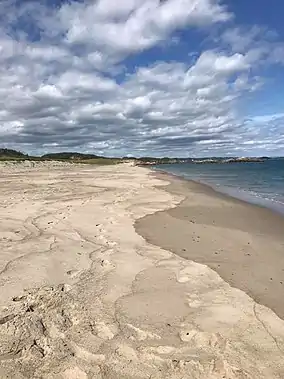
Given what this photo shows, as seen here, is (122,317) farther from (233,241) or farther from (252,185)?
(252,185)

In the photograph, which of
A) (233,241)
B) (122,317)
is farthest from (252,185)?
(122,317)

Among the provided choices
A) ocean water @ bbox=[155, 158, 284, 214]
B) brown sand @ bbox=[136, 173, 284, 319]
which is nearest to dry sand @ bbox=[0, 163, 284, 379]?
brown sand @ bbox=[136, 173, 284, 319]

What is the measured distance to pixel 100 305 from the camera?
6148 mm

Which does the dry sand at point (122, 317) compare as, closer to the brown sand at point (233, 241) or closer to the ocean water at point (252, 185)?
the brown sand at point (233, 241)

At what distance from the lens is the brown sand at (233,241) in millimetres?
7836

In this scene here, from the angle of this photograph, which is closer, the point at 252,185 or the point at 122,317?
the point at 122,317

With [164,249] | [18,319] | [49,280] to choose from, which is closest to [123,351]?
[18,319]

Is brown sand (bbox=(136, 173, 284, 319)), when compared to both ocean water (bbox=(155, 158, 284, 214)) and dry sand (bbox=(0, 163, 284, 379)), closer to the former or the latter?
dry sand (bbox=(0, 163, 284, 379))

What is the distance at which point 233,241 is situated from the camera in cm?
1162

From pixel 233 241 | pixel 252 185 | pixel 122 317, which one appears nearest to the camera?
pixel 122 317

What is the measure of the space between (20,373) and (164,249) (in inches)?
255

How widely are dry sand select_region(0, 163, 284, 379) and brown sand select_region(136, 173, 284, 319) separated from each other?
1.79 ft

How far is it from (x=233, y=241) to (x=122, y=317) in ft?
22.2

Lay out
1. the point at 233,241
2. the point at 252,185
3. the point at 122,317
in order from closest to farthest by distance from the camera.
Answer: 1. the point at 122,317
2. the point at 233,241
3. the point at 252,185
